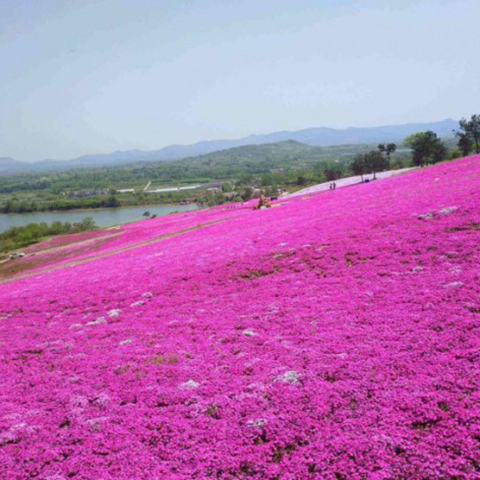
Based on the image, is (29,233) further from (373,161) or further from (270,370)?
(270,370)

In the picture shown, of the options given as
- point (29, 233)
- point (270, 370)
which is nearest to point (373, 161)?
point (29, 233)

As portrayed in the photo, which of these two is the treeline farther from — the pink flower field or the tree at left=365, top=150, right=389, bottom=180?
the pink flower field

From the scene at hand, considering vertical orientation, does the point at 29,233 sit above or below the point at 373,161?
below

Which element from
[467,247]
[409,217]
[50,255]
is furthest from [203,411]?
[50,255]

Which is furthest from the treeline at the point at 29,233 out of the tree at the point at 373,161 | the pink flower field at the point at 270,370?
the pink flower field at the point at 270,370

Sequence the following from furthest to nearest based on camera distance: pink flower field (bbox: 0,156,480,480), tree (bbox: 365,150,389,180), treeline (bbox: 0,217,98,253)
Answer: tree (bbox: 365,150,389,180) < treeline (bbox: 0,217,98,253) < pink flower field (bbox: 0,156,480,480)

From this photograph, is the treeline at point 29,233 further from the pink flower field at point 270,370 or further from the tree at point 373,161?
the pink flower field at point 270,370

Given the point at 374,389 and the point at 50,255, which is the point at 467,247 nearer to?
the point at 374,389

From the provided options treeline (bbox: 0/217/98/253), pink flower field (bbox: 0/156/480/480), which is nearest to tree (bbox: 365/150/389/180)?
treeline (bbox: 0/217/98/253)

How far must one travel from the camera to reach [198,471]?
7121 millimetres

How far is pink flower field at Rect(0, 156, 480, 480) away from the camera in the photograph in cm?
713

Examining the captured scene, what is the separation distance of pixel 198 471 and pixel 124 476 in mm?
1480

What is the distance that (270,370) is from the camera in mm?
9953

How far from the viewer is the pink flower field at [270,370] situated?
7133 mm
